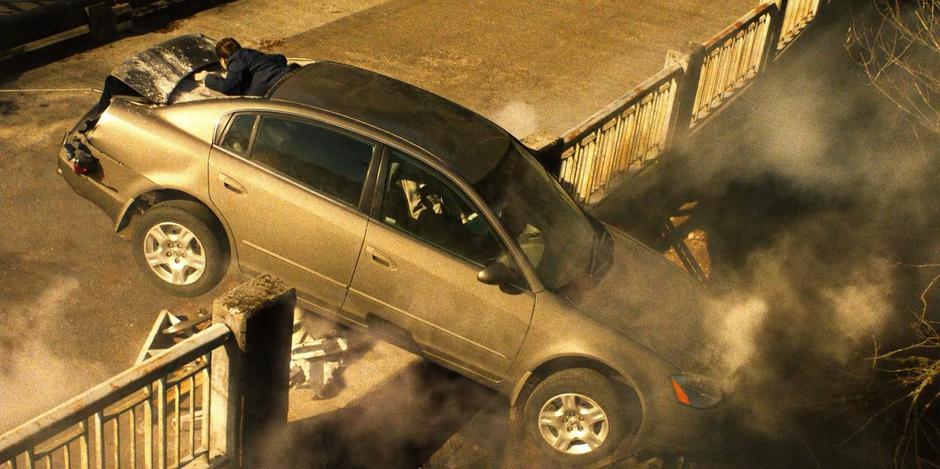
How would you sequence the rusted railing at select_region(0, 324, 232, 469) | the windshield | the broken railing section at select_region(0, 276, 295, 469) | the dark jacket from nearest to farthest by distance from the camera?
1. the rusted railing at select_region(0, 324, 232, 469)
2. the broken railing section at select_region(0, 276, 295, 469)
3. the windshield
4. the dark jacket

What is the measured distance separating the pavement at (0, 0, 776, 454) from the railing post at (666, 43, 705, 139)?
1814 mm

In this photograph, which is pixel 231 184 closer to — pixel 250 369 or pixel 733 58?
pixel 250 369

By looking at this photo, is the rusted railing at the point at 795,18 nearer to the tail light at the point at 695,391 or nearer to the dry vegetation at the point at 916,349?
Answer: the dry vegetation at the point at 916,349

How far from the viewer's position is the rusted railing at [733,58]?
36.2 feet

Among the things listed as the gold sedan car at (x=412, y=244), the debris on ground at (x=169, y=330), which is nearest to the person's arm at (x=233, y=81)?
the gold sedan car at (x=412, y=244)

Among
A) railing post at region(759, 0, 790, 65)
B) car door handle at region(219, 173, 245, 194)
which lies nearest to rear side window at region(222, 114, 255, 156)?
car door handle at region(219, 173, 245, 194)

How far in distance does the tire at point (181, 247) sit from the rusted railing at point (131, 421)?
2.98 ft

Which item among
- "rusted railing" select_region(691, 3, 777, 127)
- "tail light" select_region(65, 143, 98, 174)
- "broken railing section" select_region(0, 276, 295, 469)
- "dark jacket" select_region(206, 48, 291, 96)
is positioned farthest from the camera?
"rusted railing" select_region(691, 3, 777, 127)

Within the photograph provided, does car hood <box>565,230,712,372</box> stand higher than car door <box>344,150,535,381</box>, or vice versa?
car door <box>344,150,535,381</box>

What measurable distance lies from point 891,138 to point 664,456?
10665mm

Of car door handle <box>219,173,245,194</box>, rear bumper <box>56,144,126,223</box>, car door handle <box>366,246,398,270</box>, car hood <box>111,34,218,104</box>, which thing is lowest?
rear bumper <box>56,144,126,223</box>

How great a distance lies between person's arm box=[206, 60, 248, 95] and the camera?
7406 millimetres

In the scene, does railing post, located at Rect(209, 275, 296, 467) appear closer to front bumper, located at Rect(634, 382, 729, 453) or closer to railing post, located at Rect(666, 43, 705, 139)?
front bumper, located at Rect(634, 382, 729, 453)

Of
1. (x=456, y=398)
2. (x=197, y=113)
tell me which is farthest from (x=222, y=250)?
(x=456, y=398)
